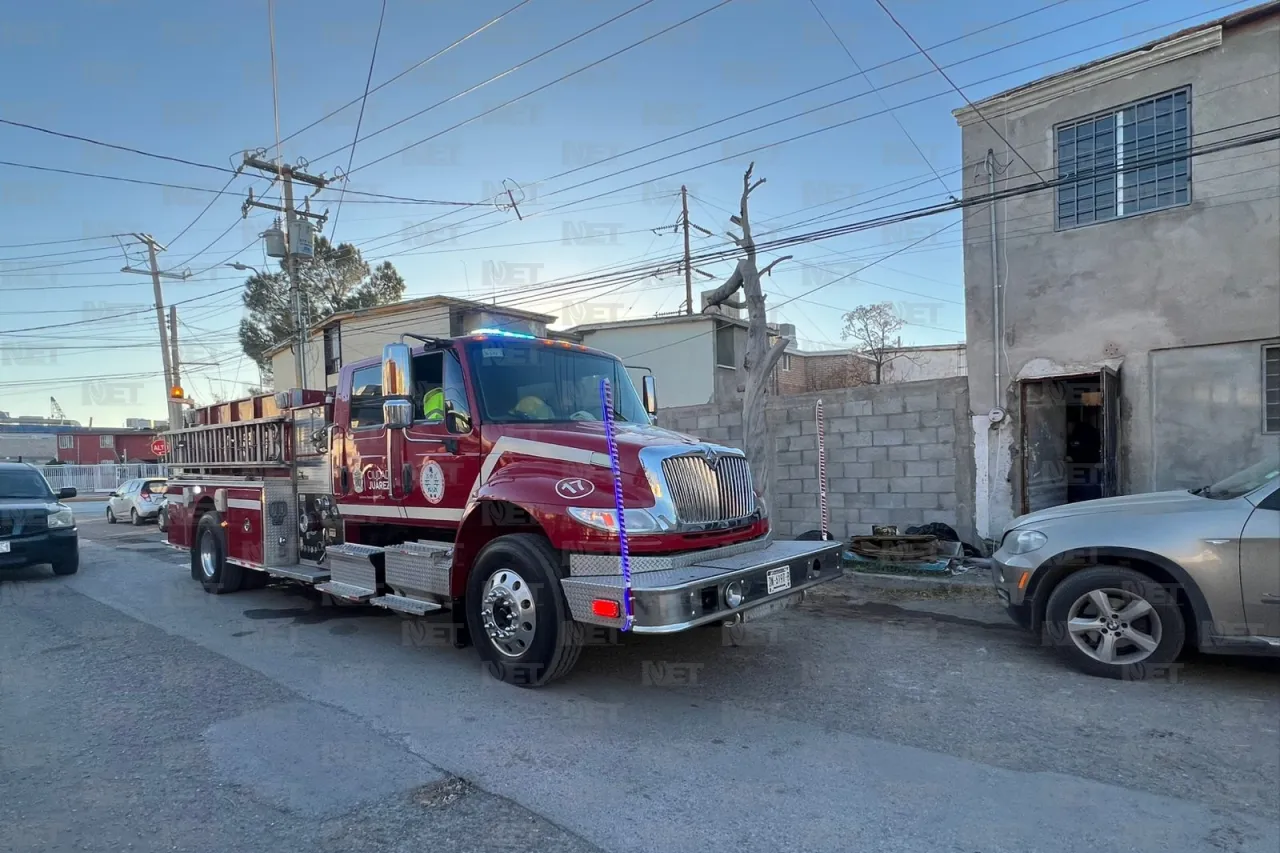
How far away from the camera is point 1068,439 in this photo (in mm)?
10977

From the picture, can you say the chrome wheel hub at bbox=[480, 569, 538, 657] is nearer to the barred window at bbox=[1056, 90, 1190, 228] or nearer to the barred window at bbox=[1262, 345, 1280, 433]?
the barred window at bbox=[1056, 90, 1190, 228]

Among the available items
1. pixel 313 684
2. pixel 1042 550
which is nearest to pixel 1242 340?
pixel 1042 550

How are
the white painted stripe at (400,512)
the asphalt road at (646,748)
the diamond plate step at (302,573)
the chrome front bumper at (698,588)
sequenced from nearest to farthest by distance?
1. the asphalt road at (646,748)
2. the chrome front bumper at (698,588)
3. the white painted stripe at (400,512)
4. the diamond plate step at (302,573)

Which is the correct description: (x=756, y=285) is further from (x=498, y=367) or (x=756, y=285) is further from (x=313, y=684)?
(x=313, y=684)

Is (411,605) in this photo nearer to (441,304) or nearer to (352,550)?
(352,550)

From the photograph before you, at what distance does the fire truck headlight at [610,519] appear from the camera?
4781 mm

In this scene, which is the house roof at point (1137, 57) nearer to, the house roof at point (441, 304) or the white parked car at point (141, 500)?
the house roof at point (441, 304)

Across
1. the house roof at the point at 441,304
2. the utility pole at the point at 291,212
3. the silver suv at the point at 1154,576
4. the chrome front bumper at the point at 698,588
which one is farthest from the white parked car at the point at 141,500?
the silver suv at the point at 1154,576

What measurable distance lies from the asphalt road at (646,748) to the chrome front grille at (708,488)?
117 cm

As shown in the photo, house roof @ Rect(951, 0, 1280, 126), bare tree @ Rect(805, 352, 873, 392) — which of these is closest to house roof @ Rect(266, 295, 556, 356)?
bare tree @ Rect(805, 352, 873, 392)

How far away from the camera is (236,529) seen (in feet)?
28.2

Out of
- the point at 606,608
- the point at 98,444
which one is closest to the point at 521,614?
the point at 606,608

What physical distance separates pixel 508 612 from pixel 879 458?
7106mm

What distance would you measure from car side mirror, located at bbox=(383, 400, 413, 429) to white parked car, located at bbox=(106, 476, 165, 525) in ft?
55.9
